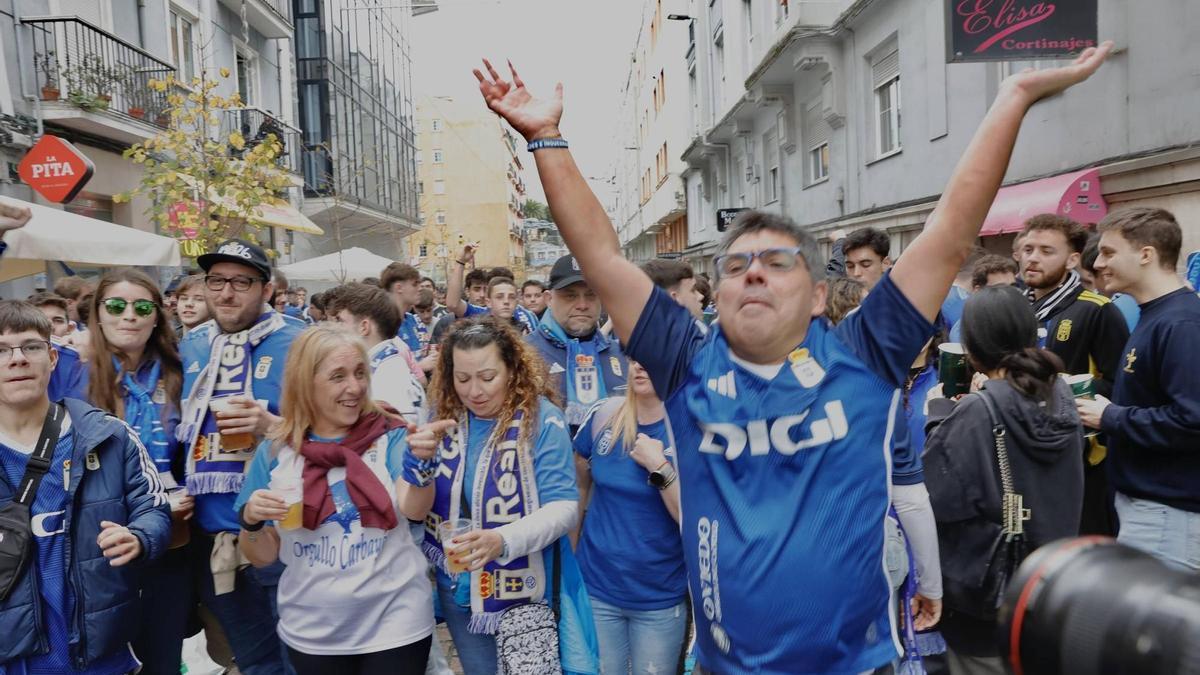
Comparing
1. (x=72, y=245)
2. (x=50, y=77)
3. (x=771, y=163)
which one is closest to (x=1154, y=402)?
(x=72, y=245)

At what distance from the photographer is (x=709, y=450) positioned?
202 cm

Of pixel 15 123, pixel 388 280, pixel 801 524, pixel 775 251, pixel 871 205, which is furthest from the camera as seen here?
pixel 871 205

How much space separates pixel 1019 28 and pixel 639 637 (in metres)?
7.02

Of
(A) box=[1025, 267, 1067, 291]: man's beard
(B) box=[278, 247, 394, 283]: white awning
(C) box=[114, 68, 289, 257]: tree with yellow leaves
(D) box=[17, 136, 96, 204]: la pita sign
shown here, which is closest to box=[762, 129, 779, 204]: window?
(B) box=[278, 247, 394, 283]: white awning

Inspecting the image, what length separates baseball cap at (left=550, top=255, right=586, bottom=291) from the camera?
4.79 metres

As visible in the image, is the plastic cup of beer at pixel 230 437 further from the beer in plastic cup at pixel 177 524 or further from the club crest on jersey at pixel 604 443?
the club crest on jersey at pixel 604 443

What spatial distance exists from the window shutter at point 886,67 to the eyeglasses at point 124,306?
12828 millimetres

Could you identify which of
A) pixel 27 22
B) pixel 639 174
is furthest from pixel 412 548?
pixel 639 174

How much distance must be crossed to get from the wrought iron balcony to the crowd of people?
10.7 m

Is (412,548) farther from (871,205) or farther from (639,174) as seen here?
(639,174)

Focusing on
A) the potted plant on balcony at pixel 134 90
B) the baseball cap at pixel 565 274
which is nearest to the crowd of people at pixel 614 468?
the baseball cap at pixel 565 274

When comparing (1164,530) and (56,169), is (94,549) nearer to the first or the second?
(1164,530)

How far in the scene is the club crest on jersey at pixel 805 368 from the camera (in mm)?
1956

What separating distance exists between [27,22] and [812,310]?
46.8 feet
